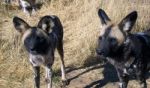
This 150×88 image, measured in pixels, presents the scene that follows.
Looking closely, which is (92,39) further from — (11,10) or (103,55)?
(11,10)

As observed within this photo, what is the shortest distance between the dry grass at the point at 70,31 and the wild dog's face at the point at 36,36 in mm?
1009

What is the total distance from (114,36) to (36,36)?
105cm

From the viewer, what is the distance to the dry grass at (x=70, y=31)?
253 inches

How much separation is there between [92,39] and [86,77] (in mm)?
1130

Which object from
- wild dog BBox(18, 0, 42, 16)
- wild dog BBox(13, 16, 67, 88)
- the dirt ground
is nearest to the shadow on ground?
the dirt ground

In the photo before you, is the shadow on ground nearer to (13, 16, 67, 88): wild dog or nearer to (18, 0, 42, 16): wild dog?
(13, 16, 67, 88): wild dog

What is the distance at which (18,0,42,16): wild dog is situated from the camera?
32.2 ft

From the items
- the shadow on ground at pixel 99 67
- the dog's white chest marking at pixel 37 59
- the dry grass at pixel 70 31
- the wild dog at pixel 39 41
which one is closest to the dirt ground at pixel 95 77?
the shadow on ground at pixel 99 67

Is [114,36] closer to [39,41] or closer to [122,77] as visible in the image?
[122,77]

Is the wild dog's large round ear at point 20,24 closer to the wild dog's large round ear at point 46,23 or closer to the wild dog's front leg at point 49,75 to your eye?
the wild dog's large round ear at point 46,23

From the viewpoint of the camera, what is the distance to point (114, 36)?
4.70 m

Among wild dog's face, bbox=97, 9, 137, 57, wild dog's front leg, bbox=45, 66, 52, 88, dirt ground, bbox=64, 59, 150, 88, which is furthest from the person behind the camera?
dirt ground, bbox=64, 59, 150, 88

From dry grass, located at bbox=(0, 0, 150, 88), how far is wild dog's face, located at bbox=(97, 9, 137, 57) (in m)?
1.82

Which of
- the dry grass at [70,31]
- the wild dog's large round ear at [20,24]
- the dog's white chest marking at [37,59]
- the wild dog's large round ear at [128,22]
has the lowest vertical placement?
the dry grass at [70,31]
